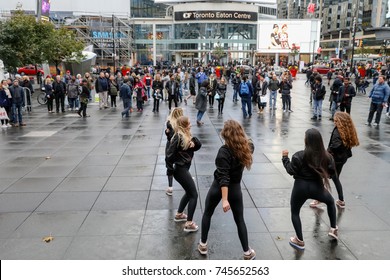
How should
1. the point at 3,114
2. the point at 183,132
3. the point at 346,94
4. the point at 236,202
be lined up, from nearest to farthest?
the point at 236,202, the point at 183,132, the point at 3,114, the point at 346,94

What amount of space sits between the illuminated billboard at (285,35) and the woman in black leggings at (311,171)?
78.0m

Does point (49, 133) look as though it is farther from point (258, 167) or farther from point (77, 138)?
point (258, 167)

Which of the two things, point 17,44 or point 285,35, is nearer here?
point 17,44

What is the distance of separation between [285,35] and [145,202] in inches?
3067

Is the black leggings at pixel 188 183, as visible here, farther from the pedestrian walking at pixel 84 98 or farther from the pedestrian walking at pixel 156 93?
the pedestrian walking at pixel 156 93

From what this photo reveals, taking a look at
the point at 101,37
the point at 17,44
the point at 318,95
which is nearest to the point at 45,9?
the point at 17,44

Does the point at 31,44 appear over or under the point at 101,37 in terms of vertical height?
under

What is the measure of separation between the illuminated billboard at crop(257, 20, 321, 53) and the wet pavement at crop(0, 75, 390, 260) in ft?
229

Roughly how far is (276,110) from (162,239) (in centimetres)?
1477

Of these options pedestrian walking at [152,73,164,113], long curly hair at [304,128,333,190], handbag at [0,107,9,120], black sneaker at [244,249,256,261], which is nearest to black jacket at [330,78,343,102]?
pedestrian walking at [152,73,164,113]

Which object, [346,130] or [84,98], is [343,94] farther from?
[84,98]

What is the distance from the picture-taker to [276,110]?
63.5 feet

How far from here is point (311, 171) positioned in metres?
4.88

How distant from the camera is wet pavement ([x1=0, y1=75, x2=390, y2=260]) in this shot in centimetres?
525
